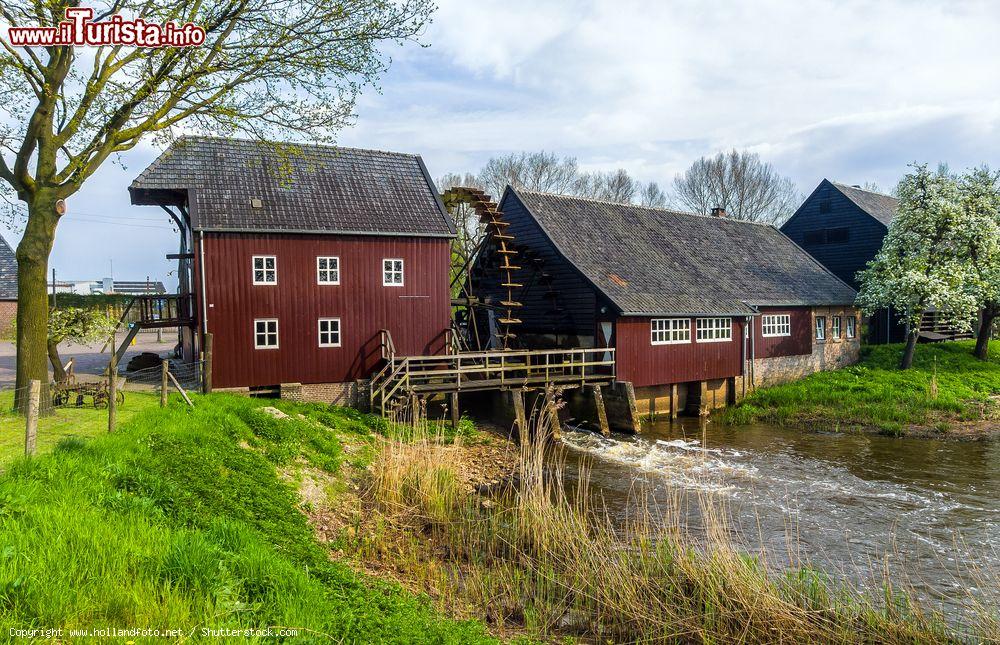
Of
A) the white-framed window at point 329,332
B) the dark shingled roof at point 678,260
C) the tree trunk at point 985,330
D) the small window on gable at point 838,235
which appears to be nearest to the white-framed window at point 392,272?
the white-framed window at point 329,332

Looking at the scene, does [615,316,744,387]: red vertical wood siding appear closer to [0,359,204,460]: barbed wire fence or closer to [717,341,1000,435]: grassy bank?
[717,341,1000,435]: grassy bank

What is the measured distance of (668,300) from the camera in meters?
21.9

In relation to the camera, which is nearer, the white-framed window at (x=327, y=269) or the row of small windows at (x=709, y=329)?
the white-framed window at (x=327, y=269)

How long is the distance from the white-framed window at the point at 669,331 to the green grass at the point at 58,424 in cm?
1456

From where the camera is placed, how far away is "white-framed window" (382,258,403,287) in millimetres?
19109

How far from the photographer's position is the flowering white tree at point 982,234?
78.1 feet

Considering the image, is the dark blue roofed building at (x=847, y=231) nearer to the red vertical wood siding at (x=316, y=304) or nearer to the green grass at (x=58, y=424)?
the red vertical wood siding at (x=316, y=304)

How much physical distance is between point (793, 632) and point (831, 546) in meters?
3.99

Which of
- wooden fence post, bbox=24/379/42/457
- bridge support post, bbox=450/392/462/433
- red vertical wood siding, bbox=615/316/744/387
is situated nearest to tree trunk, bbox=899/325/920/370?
red vertical wood siding, bbox=615/316/744/387

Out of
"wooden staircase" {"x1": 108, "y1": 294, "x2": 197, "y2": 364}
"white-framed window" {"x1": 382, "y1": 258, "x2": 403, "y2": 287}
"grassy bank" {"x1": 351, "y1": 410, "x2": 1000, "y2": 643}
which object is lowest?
"grassy bank" {"x1": 351, "y1": 410, "x2": 1000, "y2": 643}

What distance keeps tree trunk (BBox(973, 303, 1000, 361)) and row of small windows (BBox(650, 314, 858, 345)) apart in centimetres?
580

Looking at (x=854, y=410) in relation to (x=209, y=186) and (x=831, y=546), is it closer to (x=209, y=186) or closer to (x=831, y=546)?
(x=831, y=546)

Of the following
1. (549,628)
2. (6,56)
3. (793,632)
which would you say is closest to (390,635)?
(549,628)

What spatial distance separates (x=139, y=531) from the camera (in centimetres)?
623
